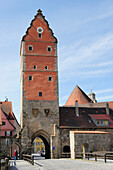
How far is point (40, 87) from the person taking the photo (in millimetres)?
34406

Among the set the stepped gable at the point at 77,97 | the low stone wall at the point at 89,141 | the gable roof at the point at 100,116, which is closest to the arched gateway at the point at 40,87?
the low stone wall at the point at 89,141

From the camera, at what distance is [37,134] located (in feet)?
107

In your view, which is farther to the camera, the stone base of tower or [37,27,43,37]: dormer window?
[37,27,43,37]: dormer window

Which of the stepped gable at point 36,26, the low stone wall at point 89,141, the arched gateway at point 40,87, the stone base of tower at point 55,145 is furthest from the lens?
the stepped gable at point 36,26

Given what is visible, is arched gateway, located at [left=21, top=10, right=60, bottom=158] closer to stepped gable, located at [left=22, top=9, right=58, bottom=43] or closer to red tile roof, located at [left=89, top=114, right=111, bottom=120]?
stepped gable, located at [left=22, top=9, right=58, bottom=43]

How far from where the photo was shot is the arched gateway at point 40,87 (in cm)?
3247

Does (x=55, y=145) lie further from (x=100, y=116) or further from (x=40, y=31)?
(x=40, y=31)

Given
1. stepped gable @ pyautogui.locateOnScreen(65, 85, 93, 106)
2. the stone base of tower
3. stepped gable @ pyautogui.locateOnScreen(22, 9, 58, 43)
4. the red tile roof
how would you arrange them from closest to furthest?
the stone base of tower
stepped gable @ pyautogui.locateOnScreen(22, 9, 58, 43)
the red tile roof
stepped gable @ pyautogui.locateOnScreen(65, 85, 93, 106)

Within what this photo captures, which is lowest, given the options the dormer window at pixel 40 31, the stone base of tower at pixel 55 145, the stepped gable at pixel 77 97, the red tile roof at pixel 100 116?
the stone base of tower at pixel 55 145

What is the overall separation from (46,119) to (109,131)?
9.51 m

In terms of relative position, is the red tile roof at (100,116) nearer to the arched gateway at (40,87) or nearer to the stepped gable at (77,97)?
the arched gateway at (40,87)

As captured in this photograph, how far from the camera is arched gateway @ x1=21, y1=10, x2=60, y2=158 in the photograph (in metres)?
32.5

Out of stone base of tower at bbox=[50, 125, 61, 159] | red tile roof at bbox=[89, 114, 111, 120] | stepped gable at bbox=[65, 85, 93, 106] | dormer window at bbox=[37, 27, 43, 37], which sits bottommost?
stone base of tower at bbox=[50, 125, 61, 159]

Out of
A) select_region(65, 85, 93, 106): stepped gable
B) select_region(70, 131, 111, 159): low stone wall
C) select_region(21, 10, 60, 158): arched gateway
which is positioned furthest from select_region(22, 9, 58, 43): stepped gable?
select_region(65, 85, 93, 106): stepped gable
